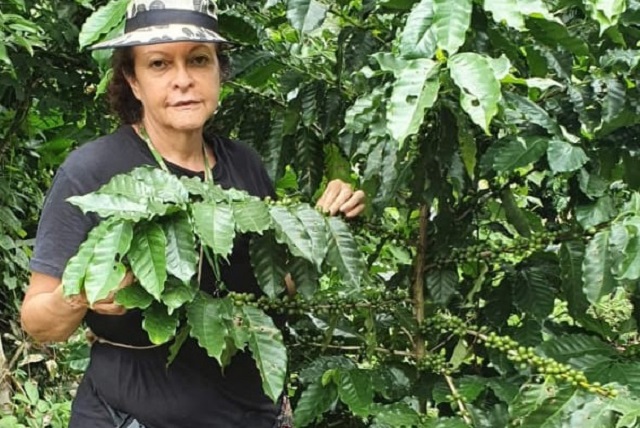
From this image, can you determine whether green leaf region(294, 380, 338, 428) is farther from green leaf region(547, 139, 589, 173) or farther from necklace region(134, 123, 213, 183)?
green leaf region(547, 139, 589, 173)

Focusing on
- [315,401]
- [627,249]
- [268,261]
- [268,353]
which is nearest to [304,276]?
[268,261]

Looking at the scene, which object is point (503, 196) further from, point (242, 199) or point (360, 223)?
point (242, 199)

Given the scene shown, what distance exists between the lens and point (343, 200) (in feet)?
5.64

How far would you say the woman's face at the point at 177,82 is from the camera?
5.34ft

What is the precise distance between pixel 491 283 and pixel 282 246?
1.90 feet

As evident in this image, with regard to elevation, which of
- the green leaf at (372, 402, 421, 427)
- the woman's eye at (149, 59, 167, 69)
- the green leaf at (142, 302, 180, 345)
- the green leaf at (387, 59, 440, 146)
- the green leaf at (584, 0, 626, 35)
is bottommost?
the green leaf at (372, 402, 421, 427)

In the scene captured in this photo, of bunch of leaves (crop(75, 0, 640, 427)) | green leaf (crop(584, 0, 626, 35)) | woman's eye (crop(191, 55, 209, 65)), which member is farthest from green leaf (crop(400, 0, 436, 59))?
woman's eye (crop(191, 55, 209, 65))

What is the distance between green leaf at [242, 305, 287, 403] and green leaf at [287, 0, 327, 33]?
526mm

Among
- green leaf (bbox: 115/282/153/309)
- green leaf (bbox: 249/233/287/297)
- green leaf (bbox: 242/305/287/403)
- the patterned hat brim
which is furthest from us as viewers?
the patterned hat brim

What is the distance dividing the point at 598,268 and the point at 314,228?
0.45 metres

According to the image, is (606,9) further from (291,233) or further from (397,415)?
(397,415)

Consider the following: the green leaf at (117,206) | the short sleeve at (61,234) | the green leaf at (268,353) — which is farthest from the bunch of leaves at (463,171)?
the short sleeve at (61,234)

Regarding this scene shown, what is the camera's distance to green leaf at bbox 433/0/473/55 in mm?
1175

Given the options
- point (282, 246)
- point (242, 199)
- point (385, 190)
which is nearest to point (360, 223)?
point (385, 190)
